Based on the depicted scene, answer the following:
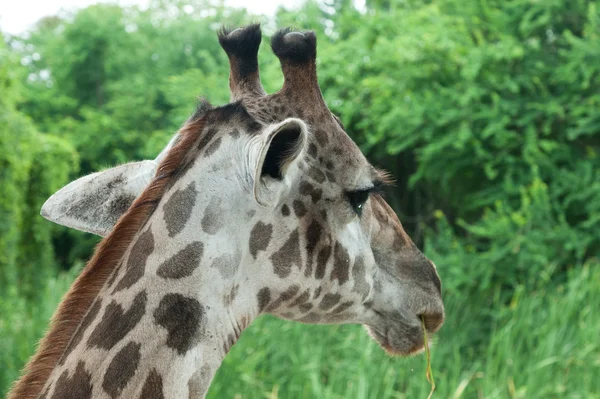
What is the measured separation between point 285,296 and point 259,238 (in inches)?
7.8

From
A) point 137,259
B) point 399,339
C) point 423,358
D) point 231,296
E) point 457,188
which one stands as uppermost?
point 137,259

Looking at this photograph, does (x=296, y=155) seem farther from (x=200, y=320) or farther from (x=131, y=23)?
(x=131, y=23)

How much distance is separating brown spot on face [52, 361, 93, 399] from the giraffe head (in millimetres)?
320

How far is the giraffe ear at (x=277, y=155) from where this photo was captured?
1854 mm

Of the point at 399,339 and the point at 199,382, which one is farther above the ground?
the point at 199,382

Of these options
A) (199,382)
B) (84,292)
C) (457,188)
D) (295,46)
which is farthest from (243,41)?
(457,188)

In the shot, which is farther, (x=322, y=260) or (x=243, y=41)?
(x=243, y=41)

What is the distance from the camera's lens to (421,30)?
9.08m

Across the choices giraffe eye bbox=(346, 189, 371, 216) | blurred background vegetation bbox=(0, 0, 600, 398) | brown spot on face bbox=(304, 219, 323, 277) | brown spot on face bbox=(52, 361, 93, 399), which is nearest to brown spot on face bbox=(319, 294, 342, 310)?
brown spot on face bbox=(304, 219, 323, 277)

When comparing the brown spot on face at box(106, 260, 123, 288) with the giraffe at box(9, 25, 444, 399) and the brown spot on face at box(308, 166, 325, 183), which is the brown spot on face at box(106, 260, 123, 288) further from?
the brown spot on face at box(308, 166, 325, 183)

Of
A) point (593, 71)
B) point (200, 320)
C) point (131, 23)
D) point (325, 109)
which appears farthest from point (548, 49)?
point (131, 23)

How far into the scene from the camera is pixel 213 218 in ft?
6.55

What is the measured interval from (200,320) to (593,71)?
23.7 feet

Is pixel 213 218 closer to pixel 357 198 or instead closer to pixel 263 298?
pixel 263 298
